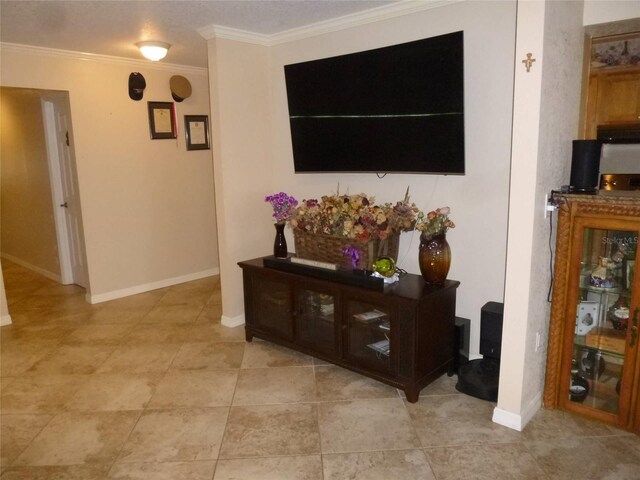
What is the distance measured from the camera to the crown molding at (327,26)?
314cm

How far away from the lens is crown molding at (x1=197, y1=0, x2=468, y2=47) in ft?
10.3

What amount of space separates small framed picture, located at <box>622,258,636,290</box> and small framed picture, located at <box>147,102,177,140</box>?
4.47 metres

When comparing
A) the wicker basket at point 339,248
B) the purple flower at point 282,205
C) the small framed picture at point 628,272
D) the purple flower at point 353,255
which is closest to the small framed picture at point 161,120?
the purple flower at point 282,205

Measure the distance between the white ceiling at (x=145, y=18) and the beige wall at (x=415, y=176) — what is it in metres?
0.23

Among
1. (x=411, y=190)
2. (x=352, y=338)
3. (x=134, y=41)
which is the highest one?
(x=134, y=41)

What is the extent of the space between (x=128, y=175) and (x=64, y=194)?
0.87 m

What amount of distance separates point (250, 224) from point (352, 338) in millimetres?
1510

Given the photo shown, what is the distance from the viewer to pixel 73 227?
531 cm

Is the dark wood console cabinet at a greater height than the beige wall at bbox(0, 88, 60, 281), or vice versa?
the beige wall at bbox(0, 88, 60, 281)

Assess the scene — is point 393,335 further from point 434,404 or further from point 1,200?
point 1,200

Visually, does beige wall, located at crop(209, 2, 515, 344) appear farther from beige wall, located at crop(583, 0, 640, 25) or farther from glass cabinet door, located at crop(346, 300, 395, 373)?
glass cabinet door, located at crop(346, 300, 395, 373)

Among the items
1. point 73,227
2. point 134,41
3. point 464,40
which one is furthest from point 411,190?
point 73,227

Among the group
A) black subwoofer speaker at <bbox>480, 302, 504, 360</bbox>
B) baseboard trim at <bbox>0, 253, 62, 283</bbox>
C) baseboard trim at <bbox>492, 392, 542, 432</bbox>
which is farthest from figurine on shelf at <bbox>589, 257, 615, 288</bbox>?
baseboard trim at <bbox>0, 253, 62, 283</bbox>

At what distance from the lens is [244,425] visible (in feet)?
8.84
